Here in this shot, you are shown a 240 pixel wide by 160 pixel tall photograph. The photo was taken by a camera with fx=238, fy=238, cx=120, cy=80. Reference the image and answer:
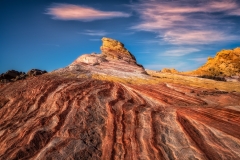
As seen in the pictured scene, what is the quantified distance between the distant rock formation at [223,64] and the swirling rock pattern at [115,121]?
109ft

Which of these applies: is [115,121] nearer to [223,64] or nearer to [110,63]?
[110,63]

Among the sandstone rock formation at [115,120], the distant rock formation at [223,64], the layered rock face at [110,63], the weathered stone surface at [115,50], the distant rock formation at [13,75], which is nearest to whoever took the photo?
the sandstone rock formation at [115,120]

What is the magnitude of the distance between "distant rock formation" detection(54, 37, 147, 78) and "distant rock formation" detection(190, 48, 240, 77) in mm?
25302

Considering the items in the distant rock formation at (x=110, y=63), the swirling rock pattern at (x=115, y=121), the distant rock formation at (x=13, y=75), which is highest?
the distant rock formation at (x=110, y=63)

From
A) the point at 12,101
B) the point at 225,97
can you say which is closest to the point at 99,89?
the point at 12,101

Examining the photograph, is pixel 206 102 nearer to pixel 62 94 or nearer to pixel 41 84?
pixel 62 94

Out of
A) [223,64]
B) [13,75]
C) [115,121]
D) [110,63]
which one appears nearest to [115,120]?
[115,121]

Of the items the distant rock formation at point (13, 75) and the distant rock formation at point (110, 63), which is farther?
the distant rock formation at point (110, 63)

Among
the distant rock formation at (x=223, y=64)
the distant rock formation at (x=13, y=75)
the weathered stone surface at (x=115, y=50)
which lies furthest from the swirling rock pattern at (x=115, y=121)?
the distant rock formation at (x=223, y=64)

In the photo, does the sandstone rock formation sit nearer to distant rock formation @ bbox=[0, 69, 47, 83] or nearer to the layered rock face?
distant rock formation @ bbox=[0, 69, 47, 83]

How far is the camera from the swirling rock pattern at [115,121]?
1327 cm

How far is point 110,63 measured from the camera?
1196 inches

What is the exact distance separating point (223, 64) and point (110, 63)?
1445 inches

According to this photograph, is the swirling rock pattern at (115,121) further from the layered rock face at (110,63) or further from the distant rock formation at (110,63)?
the layered rock face at (110,63)
